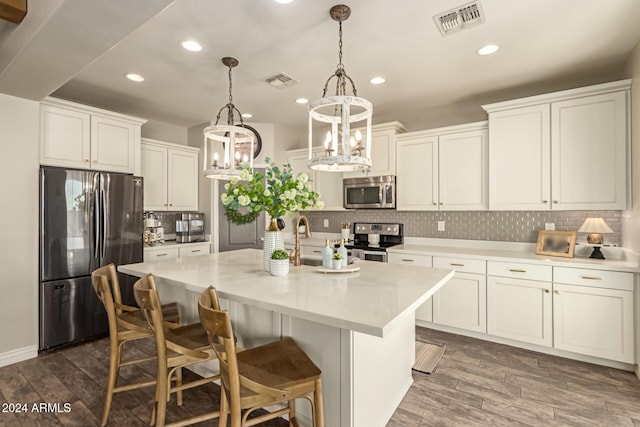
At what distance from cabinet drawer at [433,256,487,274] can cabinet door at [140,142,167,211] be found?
370 centimetres

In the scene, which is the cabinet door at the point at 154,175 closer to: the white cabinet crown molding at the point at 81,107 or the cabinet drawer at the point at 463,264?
the white cabinet crown molding at the point at 81,107

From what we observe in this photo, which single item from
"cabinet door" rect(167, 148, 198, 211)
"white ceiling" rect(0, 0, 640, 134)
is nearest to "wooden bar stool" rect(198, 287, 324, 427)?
"white ceiling" rect(0, 0, 640, 134)

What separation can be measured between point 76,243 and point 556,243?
4.76 meters

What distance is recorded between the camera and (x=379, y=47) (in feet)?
8.59

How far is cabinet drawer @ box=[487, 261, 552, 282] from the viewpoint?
286 centimetres

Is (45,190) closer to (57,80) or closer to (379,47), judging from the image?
(57,80)

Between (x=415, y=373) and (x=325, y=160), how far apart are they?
1925 millimetres

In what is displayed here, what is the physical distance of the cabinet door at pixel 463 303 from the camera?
3188mm

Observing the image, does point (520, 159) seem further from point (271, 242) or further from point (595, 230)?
point (271, 242)

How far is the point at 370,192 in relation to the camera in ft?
13.9

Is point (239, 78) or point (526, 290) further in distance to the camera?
point (239, 78)

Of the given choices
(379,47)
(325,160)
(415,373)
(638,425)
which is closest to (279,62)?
(379,47)

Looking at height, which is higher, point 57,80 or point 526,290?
point 57,80

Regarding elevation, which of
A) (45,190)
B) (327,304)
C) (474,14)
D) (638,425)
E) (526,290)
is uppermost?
(474,14)
